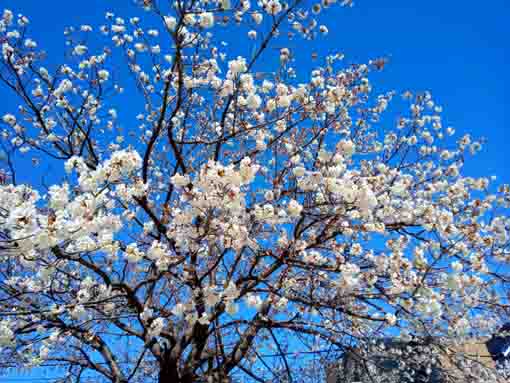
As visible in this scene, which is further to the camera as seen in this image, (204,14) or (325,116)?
(325,116)

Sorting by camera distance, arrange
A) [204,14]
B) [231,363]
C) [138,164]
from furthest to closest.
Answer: [231,363]
[204,14]
[138,164]

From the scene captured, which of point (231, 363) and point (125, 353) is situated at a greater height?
point (125, 353)

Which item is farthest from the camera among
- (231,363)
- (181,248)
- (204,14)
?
(231,363)

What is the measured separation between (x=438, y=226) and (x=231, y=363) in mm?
3190

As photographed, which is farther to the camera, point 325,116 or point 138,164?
point 325,116

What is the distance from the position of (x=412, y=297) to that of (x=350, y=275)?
2.38 feet

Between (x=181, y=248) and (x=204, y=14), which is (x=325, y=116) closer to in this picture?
(x=204, y=14)

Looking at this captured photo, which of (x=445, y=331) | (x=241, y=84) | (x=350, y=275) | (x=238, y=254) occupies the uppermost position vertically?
(x=241, y=84)

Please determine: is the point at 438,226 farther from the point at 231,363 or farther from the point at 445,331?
the point at 231,363

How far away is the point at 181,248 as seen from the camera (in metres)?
4.08

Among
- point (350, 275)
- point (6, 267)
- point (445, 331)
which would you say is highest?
point (6, 267)

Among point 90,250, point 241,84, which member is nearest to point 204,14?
point 241,84

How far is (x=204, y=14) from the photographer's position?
4371mm

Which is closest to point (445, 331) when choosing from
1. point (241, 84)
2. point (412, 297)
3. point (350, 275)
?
point (412, 297)
